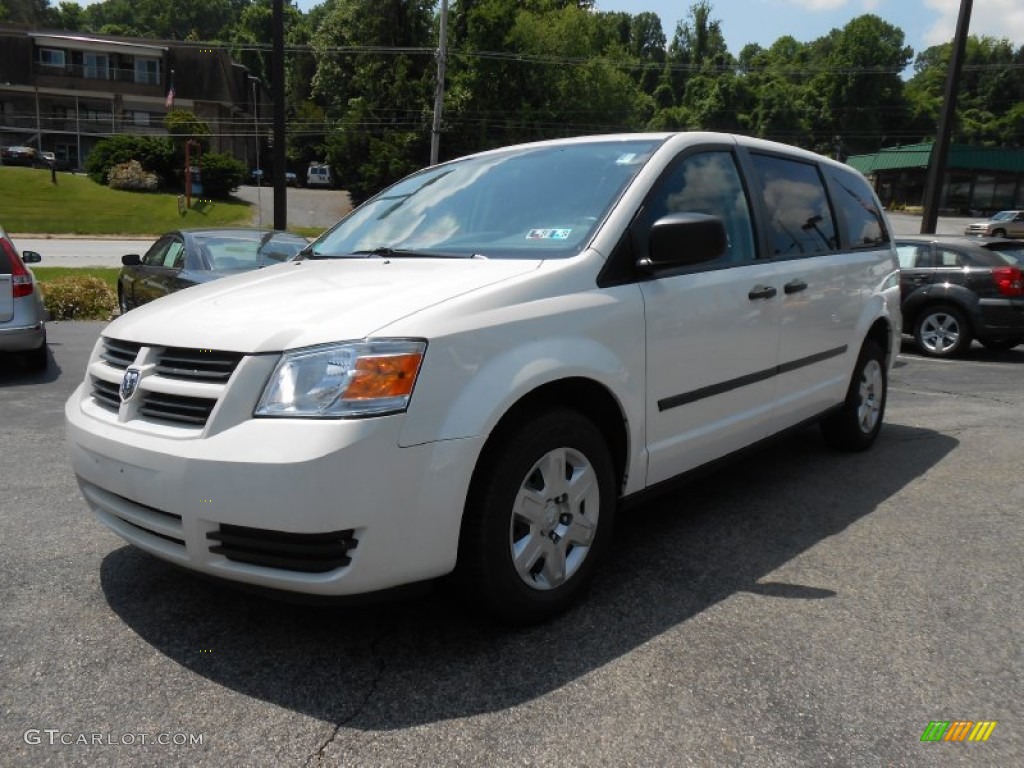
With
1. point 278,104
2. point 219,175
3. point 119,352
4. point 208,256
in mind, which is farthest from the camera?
point 219,175

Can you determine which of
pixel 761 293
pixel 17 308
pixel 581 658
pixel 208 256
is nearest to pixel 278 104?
pixel 208 256

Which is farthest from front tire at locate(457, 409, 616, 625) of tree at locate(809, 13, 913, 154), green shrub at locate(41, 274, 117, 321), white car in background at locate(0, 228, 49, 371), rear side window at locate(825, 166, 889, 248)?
tree at locate(809, 13, 913, 154)

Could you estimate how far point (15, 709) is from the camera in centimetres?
244

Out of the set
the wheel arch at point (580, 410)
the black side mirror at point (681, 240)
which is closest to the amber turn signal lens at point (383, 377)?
the wheel arch at point (580, 410)

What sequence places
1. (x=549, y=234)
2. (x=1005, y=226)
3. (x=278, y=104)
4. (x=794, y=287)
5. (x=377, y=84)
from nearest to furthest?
(x=549, y=234) < (x=794, y=287) < (x=278, y=104) < (x=1005, y=226) < (x=377, y=84)

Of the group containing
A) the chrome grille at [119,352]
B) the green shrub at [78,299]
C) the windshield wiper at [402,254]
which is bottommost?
the green shrub at [78,299]

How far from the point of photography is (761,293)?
4.02 metres

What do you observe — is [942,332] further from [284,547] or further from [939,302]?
[284,547]

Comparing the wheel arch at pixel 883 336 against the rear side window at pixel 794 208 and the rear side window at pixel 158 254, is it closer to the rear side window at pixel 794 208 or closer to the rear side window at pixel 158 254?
the rear side window at pixel 794 208

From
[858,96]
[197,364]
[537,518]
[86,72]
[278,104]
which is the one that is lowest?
[537,518]

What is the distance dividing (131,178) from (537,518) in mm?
43591

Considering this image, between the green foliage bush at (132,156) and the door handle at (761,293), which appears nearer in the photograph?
the door handle at (761,293)

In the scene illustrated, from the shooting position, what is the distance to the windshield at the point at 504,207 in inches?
133

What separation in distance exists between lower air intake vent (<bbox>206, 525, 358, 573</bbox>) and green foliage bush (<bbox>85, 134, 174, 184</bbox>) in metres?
45.0
